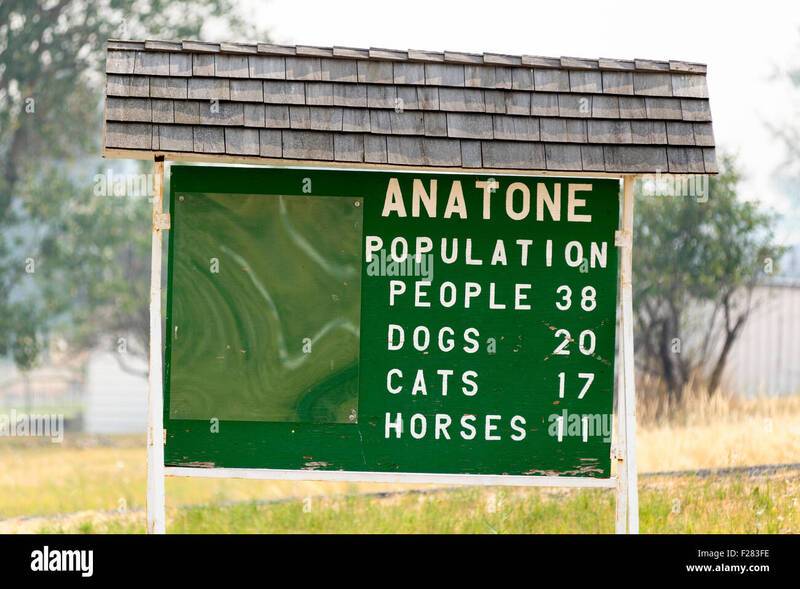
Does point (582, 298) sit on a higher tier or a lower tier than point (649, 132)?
lower

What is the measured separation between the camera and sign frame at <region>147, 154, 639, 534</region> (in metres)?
6.20

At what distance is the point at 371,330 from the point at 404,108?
1360 millimetres

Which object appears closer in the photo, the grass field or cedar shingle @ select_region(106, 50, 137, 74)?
cedar shingle @ select_region(106, 50, 137, 74)

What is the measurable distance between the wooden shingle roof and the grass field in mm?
2826

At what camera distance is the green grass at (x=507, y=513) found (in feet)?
25.3

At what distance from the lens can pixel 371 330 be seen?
6.51 meters

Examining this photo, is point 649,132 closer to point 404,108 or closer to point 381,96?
point 404,108

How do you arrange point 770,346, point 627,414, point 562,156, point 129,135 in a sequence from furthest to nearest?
point 770,346 → point 627,414 → point 562,156 → point 129,135

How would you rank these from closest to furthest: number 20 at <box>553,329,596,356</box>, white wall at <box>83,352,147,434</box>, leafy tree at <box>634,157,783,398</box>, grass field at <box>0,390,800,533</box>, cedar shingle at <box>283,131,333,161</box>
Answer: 1. cedar shingle at <box>283,131,333,161</box>
2. number 20 at <box>553,329,596,356</box>
3. grass field at <box>0,390,800,533</box>
4. leafy tree at <box>634,157,783,398</box>
5. white wall at <box>83,352,147,434</box>

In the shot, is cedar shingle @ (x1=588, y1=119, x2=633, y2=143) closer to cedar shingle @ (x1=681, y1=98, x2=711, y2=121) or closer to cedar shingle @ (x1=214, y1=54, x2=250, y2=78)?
cedar shingle @ (x1=681, y1=98, x2=711, y2=121)

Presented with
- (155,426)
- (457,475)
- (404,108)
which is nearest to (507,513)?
(457,475)

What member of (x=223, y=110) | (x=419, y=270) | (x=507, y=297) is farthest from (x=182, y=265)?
(x=507, y=297)

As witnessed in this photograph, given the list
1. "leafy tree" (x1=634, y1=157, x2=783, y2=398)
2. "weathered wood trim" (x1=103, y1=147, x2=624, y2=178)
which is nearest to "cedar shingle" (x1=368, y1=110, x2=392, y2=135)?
"weathered wood trim" (x1=103, y1=147, x2=624, y2=178)

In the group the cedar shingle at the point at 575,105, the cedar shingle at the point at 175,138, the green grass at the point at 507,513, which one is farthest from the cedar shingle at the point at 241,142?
the green grass at the point at 507,513
